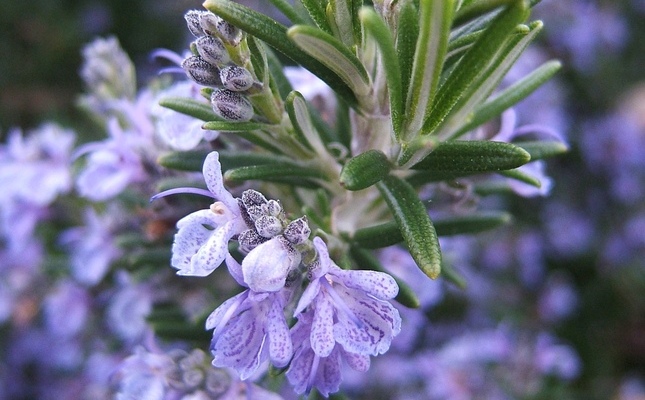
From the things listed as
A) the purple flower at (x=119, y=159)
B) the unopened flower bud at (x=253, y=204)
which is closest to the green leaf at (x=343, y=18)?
the unopened flower bud at (x=253, y=204)

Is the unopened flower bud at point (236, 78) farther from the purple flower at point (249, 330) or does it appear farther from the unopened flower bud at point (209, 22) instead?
the purple flower at point (249, 330)

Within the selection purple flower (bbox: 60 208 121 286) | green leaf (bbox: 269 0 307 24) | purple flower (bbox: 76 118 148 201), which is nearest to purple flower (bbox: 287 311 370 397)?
green leaf (bbox: 269 0 307 24)

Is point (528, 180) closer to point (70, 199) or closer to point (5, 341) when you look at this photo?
point (70, 199)

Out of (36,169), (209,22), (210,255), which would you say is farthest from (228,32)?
(36,169)

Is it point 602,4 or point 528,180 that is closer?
point 528,180

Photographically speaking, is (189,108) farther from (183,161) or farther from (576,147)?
(576,147)

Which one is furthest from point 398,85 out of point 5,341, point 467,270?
point 5,341
